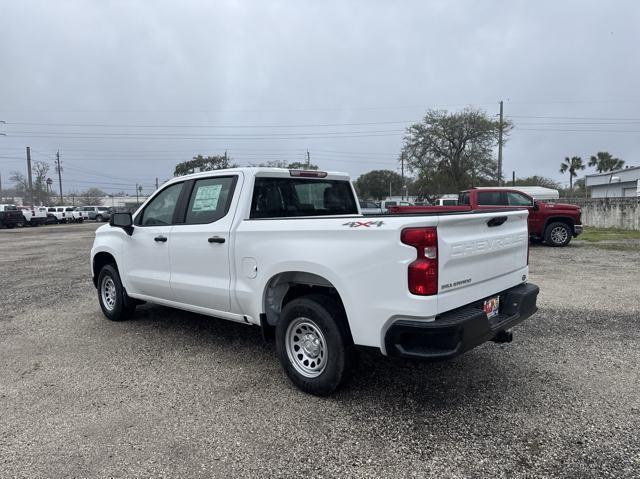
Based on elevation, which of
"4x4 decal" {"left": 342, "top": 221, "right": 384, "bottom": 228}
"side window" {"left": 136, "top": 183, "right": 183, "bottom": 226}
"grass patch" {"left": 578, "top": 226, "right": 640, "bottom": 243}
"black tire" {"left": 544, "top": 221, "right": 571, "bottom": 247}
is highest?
"side window" {"left": 136, "top": 183, "right": 183, "bottom": 226}

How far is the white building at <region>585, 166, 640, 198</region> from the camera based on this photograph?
40.9 m

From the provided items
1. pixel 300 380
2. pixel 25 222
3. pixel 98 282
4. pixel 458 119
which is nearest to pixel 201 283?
pixel 300 380

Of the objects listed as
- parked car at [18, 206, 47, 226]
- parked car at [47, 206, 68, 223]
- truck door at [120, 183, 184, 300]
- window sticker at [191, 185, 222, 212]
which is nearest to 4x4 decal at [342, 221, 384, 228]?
window sticker at [191, 185, 222, 212]

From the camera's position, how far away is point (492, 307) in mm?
3658

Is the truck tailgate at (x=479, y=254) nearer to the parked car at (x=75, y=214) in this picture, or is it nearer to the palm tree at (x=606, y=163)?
the parked car at (x=75, y=214)

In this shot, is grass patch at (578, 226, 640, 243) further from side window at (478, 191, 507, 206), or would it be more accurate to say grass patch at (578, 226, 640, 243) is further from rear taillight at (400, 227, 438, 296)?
rear taillight at (400, 227, 438, 296)

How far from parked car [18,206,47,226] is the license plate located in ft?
142

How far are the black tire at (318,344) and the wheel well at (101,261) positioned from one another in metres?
3.29

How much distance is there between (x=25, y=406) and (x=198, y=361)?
148 centimetres

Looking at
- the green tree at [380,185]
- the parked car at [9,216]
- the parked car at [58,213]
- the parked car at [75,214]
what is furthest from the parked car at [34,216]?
the green tree at [380,185]

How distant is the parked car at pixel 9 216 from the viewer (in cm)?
3588

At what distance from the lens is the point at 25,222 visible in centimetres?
3953

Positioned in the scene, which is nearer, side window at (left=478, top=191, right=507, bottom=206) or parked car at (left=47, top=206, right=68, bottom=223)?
side window at (left=478, top=191, right=507, bottom=206)

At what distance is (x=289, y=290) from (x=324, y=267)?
72cm
